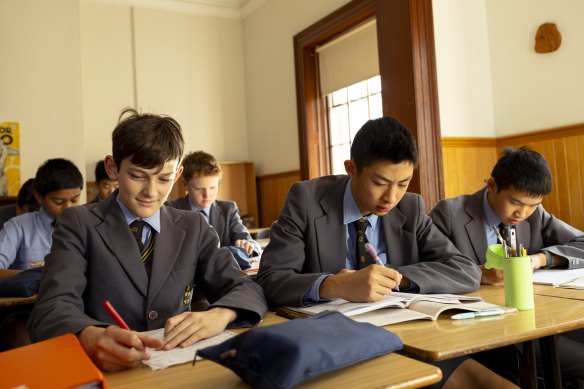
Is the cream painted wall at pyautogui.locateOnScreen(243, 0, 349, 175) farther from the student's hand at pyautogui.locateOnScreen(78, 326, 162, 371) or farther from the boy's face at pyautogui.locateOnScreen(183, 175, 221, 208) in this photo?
the student's hand at pyautogui.locateOnScreen(78, 326, 162, 371)

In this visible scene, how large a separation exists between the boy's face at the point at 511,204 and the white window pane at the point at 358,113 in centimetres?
317

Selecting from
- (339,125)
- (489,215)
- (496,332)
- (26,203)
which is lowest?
(496,332)

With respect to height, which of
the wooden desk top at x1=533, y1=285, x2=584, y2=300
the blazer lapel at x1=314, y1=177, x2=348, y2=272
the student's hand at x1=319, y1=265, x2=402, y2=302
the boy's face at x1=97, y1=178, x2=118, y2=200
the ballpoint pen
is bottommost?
the wooden desk top at x1=533, y1=285, x2=584, y2=300

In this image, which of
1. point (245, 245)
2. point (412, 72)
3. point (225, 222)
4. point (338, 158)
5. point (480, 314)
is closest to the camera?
point (480, 314)

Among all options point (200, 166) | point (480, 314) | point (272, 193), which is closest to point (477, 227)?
point (480, 314)

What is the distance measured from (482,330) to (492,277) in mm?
638

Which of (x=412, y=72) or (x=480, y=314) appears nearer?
(x=480, y=314)

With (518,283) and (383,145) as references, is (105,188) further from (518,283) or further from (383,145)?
(518,283)

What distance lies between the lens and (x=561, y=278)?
1.73 meters

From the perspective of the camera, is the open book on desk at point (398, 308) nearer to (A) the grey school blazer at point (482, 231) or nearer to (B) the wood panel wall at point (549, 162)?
(A) the grey school blazer at point (482, 231)

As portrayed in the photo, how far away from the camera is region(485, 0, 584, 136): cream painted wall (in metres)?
3.57

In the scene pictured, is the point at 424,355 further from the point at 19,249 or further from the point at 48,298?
the point at 19,249

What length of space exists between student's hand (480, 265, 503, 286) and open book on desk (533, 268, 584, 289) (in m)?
0.12

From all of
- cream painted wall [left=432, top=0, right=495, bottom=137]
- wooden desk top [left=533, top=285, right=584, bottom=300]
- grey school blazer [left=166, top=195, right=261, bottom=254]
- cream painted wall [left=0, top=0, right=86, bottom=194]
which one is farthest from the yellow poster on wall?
wooden desk top [left=533, top=285, right=584, bottom=300]
